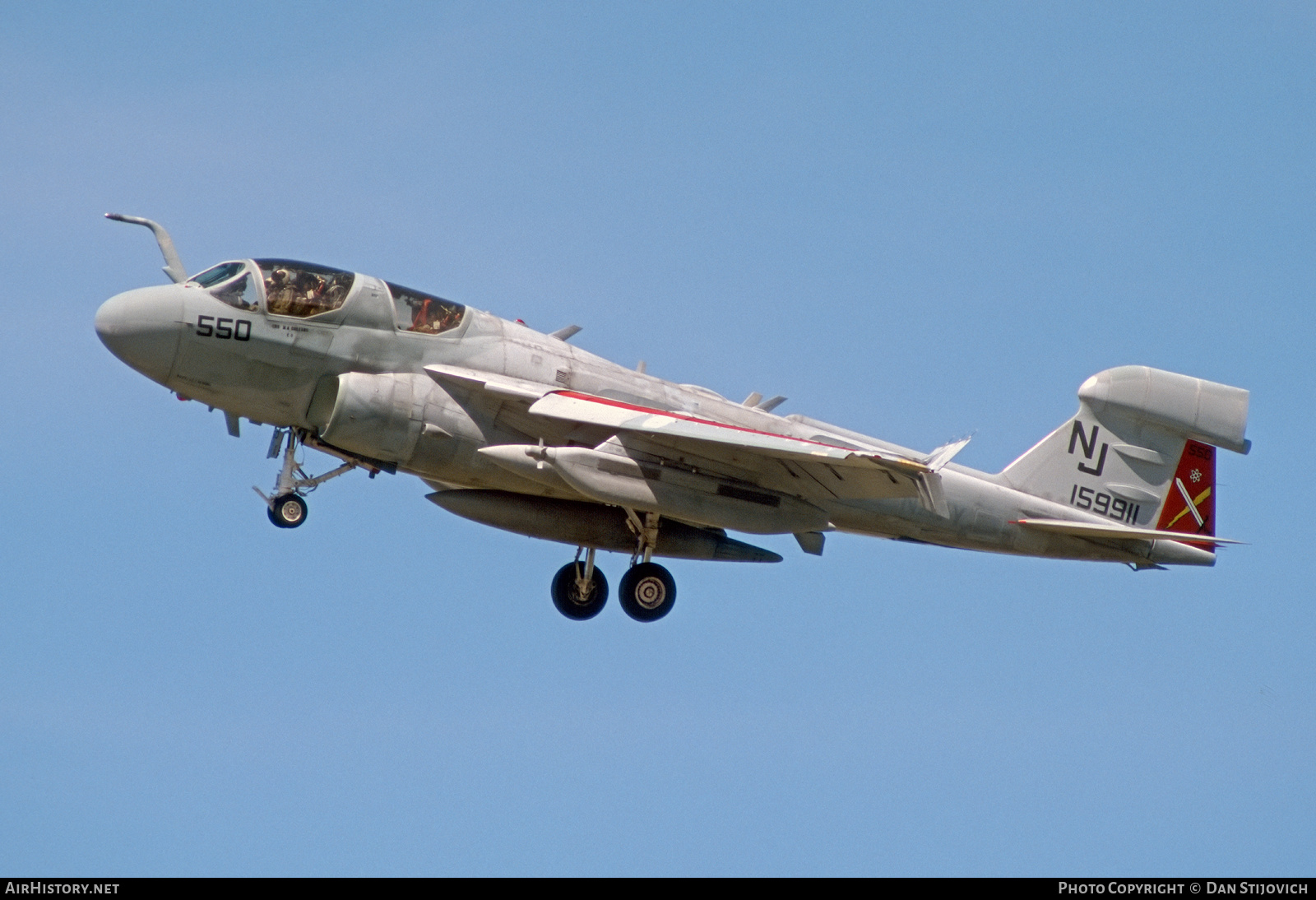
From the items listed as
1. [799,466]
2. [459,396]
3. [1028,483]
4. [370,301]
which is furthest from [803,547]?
[370,301]

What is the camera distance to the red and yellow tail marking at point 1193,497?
73.2 feet

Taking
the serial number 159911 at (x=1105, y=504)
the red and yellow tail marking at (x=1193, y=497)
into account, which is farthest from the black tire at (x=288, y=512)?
the red and yellow tail marking at (x=1193, y=497)

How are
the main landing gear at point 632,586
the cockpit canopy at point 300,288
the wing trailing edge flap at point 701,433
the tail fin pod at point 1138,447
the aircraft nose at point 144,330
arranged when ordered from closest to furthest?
the wing trailing edge flap at point 701,433 → the aircraft nose at point 144,330 → the cockpit canopy at point 300,288 → the main landing gear at point 632,586 → the tail fin pod at point 1138,447

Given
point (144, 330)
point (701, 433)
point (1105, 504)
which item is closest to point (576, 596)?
point (701, 433)

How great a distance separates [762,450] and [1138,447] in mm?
6640

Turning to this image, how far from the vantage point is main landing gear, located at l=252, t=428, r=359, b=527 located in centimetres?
1953

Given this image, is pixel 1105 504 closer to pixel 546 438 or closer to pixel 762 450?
pixel 762 450

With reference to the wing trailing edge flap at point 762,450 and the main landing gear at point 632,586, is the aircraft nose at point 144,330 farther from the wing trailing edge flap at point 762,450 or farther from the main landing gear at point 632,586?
the main landing gear at point 632,586

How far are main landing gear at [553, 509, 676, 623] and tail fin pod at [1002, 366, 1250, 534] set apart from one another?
501 cm

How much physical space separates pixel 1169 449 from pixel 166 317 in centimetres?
1310

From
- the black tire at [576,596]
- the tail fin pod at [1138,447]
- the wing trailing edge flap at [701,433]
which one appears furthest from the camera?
the tail fin pod at [1138,447]

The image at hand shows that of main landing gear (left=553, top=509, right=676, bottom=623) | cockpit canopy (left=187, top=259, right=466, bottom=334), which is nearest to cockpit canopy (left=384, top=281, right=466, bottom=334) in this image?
cockpit canopy (left=187, top=259, right=466, bottom=334)

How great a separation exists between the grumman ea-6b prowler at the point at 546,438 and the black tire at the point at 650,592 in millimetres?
23
